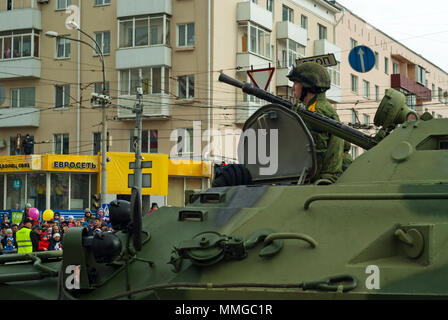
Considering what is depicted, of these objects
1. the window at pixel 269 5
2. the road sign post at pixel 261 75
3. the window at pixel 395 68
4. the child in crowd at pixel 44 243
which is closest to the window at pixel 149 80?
the window at pixel 269 5

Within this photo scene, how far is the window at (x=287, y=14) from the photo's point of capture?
135 feet

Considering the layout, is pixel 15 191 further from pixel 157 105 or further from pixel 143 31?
pixel 143 31

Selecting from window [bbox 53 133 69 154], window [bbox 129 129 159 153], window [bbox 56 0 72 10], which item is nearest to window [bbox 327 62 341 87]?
window [bbox 129 129 159 153]

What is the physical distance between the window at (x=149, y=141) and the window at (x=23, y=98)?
6.07 metres

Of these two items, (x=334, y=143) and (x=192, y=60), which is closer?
(x=334, y=143)

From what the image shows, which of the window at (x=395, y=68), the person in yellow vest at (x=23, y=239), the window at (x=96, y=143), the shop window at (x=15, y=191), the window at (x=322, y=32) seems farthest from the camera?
the window at (x=395, y=68)

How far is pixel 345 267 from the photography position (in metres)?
4.86

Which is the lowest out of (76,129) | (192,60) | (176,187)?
(176,187)

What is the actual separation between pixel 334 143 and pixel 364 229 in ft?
8.19

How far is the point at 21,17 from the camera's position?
39.3 meters

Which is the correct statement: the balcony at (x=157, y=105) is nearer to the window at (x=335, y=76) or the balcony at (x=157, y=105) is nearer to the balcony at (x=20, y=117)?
the balcony at (x=20, y=117)

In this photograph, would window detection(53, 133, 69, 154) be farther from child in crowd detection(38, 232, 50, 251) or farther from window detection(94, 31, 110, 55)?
child in crowd detection(38, 232, 50, 251)
